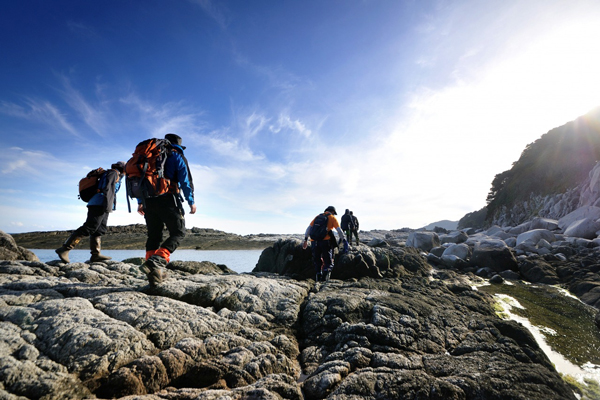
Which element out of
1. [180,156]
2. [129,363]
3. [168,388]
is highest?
[180,156]

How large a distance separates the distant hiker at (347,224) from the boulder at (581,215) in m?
22.3

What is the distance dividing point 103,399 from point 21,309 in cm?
177

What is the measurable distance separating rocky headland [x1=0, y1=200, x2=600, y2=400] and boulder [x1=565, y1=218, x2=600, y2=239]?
22.8 m

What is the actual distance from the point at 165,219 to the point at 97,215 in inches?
97.3

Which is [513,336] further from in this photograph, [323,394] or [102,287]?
[102,287]

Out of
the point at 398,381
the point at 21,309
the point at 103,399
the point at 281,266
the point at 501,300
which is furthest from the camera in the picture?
the point at 281,266

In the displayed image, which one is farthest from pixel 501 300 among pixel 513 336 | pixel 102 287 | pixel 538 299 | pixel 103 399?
pixel 102 287

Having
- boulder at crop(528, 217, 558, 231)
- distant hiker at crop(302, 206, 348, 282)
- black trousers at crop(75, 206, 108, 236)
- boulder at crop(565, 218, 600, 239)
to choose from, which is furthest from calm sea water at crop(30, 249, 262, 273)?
boulder at crop(528, 217, 558, 231)

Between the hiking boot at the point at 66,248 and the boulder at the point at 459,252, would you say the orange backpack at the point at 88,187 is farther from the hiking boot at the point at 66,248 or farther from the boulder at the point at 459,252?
the boulder at the point at 459,252

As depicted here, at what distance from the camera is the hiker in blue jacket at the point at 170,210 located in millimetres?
4645

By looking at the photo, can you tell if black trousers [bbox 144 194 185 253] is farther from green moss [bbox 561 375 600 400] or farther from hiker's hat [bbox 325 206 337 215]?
green moss [bbox 561 375 600 400]

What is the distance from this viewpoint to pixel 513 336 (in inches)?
166

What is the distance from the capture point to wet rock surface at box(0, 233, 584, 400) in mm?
2502

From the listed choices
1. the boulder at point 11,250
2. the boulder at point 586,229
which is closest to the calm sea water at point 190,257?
the boulder at point 11,250
